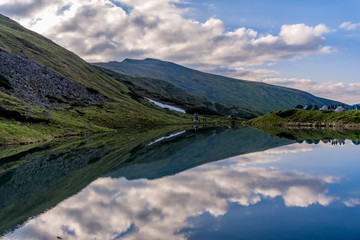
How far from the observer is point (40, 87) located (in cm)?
15738

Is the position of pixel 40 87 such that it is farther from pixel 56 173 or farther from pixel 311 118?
pixel 311 118

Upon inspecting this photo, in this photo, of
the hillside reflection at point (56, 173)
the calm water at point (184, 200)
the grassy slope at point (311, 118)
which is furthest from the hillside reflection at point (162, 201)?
the grassy slope at point (311, 118)

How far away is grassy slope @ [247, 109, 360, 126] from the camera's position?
135962mm

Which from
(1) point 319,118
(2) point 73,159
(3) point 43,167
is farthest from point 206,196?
(1) point 319,118

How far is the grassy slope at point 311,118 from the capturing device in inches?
5353

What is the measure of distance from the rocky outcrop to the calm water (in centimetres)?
11202

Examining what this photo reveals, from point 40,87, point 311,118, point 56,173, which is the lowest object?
point 56,173

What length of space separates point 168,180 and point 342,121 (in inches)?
5353

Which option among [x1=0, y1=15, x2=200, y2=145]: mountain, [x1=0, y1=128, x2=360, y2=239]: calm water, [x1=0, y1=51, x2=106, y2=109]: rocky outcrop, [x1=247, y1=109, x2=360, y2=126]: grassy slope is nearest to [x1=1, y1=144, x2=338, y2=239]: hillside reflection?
[x1=0, y1=128, x2=360, y2=239]: calm water

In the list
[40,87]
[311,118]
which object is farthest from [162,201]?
[40,87]

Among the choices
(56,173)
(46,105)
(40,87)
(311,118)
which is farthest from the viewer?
(311,118)

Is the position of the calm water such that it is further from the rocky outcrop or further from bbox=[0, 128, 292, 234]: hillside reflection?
the rocky outcrop

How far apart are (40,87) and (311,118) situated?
15064cm

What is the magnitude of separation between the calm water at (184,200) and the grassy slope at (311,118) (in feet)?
367
